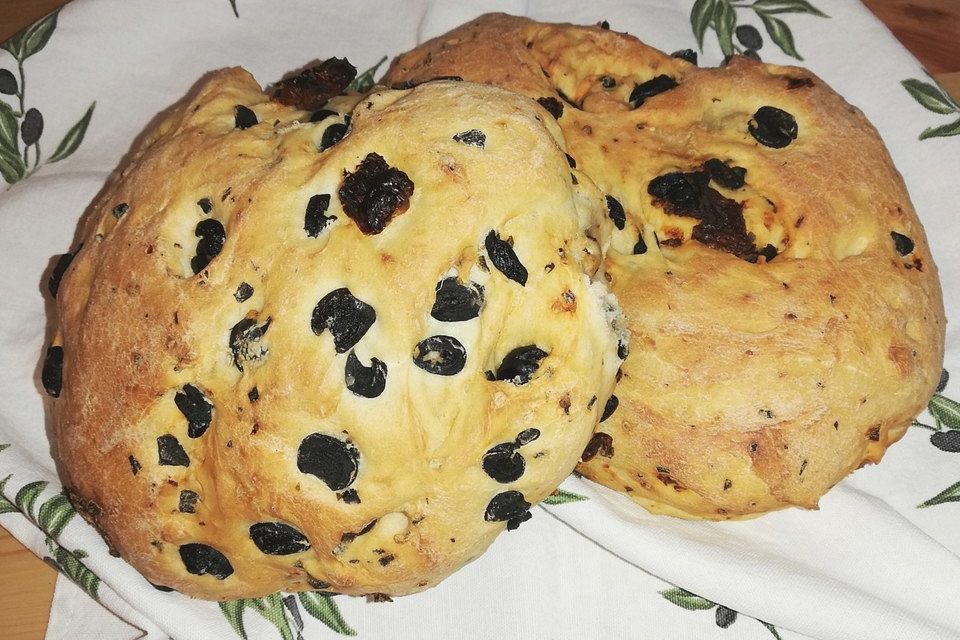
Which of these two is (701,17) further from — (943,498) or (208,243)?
(208,243)

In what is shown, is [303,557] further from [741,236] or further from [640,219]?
[741,236]

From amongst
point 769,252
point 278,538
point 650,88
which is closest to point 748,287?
point 769,252

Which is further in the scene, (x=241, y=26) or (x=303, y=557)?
(x=241, y=26)

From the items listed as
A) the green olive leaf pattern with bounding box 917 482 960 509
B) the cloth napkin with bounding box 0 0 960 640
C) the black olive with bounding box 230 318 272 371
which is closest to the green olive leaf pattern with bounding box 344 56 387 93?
the cloth napkin with bounding box 0 0 960 640

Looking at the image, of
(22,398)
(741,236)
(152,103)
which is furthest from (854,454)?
(152,103)

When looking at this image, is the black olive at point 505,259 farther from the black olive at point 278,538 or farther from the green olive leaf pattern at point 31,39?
the green olive leaf pattern at point 31,39

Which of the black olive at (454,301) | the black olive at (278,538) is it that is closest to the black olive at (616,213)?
the black olive at (454,301)
